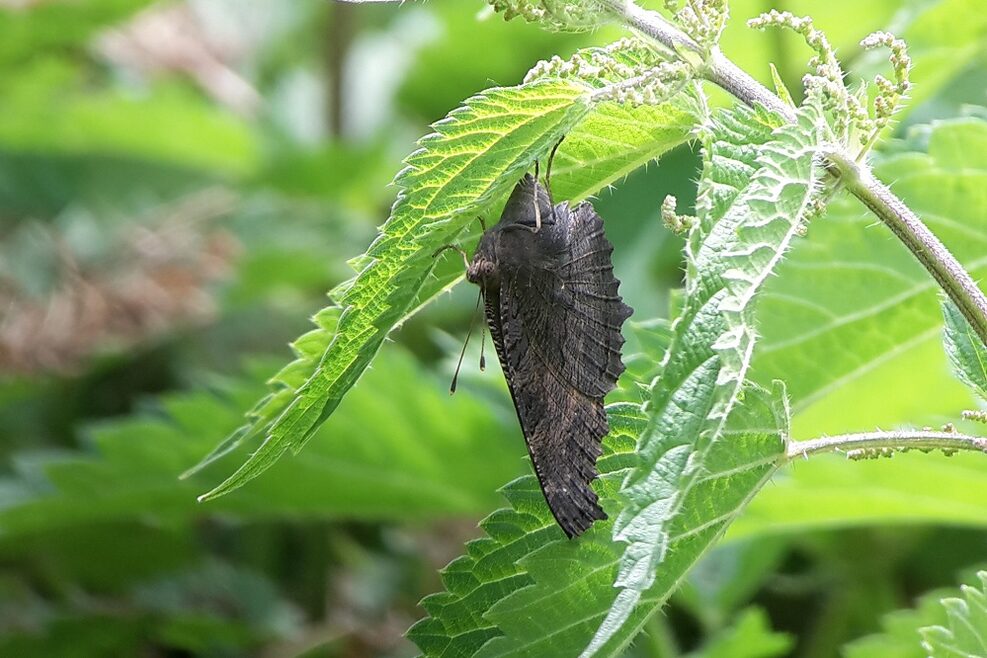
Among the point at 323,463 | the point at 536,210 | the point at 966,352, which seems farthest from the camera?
the point at 323,463

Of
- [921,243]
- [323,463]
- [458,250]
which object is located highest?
[323,463]

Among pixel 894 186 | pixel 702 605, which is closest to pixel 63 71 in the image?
pixel 702 605

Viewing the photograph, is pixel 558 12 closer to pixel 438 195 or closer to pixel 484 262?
pixel 438 195

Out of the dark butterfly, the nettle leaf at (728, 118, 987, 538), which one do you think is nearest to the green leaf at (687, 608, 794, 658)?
the nettle leaf at (728, 118, 987, 538)

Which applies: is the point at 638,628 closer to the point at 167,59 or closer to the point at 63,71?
the point at 63,71

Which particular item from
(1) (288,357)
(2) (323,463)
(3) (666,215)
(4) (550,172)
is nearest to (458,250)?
(4) (550,172)

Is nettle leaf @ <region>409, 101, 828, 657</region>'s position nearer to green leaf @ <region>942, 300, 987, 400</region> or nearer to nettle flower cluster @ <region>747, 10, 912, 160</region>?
nettle flower cluster @ <region>747, 10, 912, 160</region>
